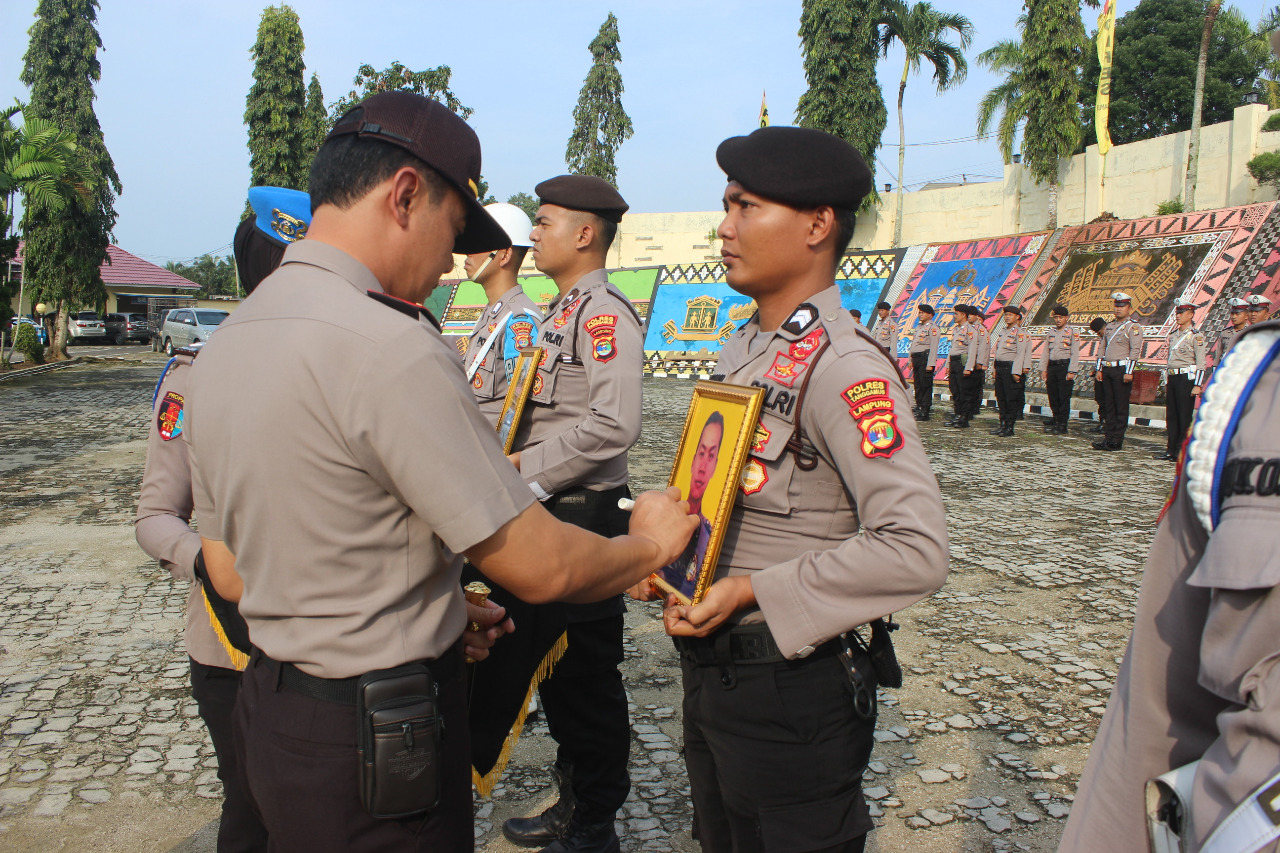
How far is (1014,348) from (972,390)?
34.2 inches

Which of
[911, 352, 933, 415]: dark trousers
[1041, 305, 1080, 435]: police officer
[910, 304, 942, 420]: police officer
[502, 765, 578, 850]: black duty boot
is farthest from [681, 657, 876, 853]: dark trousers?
[910, 304, 942, 420]: police officer

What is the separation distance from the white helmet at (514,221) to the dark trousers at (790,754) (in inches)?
103

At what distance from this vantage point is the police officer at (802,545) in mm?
1599

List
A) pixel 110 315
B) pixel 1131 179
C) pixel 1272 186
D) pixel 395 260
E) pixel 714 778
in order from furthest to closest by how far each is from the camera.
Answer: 1. pixel 110 315
2. pixel 1131 179
3. pixel 1272 186
4. pixel 714 778
5. pixel 395 260

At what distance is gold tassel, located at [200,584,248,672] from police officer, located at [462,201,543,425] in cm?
165

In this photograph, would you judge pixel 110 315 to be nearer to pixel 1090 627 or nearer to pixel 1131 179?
pixel 1131 179

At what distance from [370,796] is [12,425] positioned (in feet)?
43.0

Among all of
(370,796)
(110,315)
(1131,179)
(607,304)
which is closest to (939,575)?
(370,796)

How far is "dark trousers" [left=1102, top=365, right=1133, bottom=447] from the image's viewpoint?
1113 centimetres

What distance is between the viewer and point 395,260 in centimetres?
148

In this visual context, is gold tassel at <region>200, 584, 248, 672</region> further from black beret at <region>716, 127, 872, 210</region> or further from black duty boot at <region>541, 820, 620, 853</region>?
black beret at <region>716, 127, 872, 210</region>

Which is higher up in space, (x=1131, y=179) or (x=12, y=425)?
(x=1131, y=179)

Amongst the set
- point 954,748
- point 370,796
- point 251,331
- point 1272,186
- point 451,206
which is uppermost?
point 1272,186

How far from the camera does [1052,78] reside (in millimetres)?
23109
